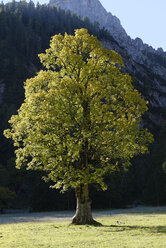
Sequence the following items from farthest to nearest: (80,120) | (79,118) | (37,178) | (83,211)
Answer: (37,178)
(83,211)
(80,120)
(79,118)

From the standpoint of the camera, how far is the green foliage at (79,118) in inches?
846

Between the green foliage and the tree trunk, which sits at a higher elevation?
the green foliage

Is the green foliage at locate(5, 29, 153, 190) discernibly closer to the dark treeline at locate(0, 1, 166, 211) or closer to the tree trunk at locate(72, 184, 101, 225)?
the tree trunk at locate(72, 184, 101, 225)

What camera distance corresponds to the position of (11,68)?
137m

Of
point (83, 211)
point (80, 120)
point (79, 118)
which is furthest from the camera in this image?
point (83, 211)

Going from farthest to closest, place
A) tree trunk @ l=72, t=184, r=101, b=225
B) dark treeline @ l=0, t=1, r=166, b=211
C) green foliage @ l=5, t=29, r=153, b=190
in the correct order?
1. dark treeline @ l=0, t=1, r=166, b=211
2. tree trunk @ l=72, t=184, r=101, b=225
3. green foliage @ l=5, t=29, r=153, b=190

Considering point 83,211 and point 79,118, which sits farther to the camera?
point 83,211

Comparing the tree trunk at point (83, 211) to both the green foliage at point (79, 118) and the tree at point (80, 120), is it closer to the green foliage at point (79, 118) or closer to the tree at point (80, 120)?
the tree at point (80, 120)

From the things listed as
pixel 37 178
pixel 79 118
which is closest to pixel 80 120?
pixel 79 118

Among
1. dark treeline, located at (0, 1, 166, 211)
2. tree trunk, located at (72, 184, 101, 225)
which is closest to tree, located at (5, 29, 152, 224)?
tree trunk, located at (72, 184, 101, 225)

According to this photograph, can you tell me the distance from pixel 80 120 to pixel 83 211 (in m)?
7.64

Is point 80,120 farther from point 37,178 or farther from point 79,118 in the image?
point 37,178

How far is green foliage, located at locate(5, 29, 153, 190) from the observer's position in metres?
21.5

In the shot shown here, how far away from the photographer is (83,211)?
23.3 m
